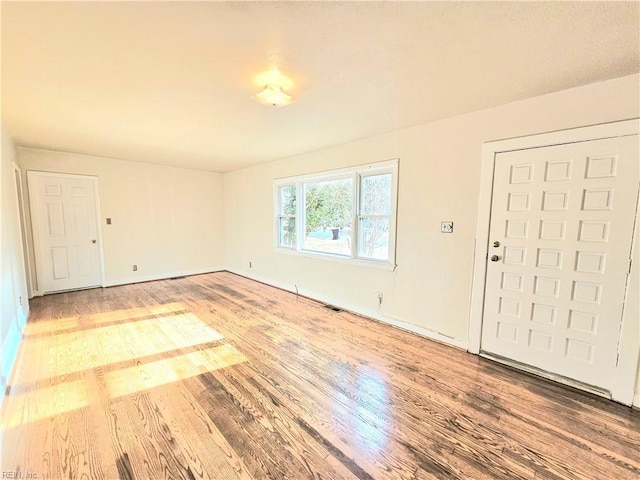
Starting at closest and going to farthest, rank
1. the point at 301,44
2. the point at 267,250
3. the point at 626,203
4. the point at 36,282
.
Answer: the point at 301,44
the point at 626,203
the point at 36,282
the point at 267,250

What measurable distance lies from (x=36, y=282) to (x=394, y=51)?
6090 mm

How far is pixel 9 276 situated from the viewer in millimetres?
2863

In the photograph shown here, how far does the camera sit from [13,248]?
3258 mm

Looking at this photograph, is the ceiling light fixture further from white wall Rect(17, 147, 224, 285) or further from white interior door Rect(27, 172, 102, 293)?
white interior door Rect(27, 172, 102, 293)

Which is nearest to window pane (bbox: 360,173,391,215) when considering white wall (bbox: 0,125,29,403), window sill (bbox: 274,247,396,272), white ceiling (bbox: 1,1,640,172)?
window sill (bbox: 274,247,396,272)

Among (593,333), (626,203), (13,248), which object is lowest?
(593,333)

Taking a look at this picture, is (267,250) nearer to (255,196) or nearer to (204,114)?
(255,196)

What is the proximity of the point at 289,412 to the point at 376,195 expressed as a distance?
8.87 feet

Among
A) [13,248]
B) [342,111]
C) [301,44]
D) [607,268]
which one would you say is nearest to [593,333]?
[607,268]

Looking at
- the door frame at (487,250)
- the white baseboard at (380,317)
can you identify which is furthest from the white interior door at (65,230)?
the door frame at (487,250)

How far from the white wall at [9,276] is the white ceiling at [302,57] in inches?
28.7

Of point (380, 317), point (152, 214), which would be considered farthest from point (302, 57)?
point (152, 214)

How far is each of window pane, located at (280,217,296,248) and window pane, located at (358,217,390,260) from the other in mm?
1547

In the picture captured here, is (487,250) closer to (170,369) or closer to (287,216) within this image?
(170,369)
